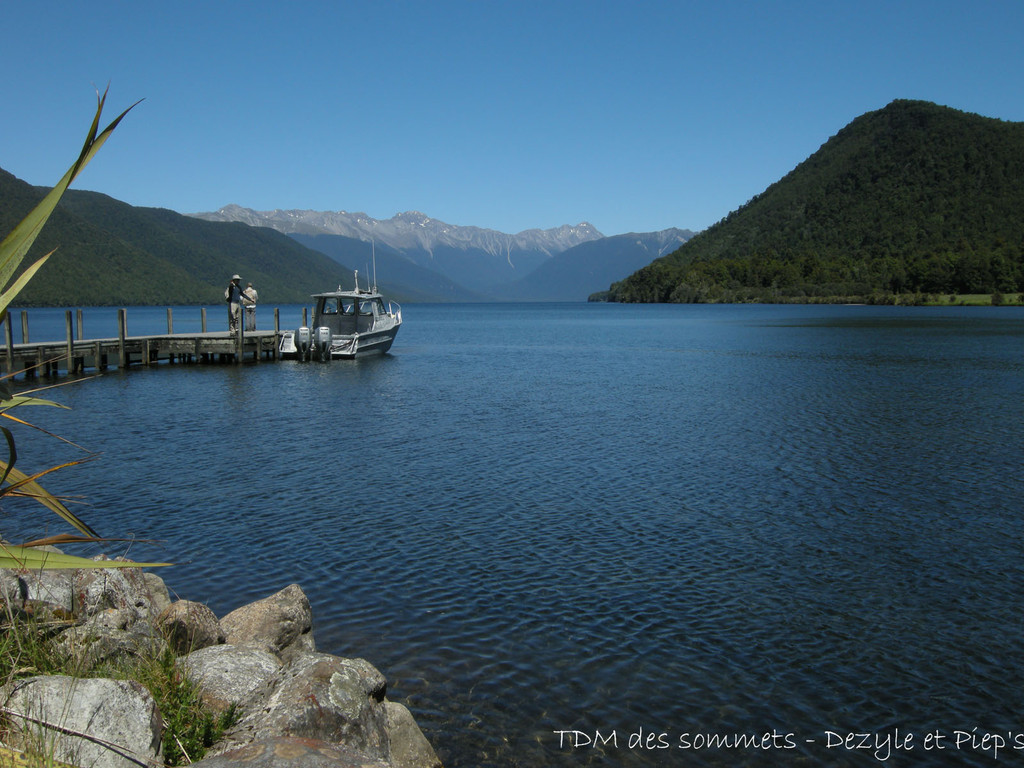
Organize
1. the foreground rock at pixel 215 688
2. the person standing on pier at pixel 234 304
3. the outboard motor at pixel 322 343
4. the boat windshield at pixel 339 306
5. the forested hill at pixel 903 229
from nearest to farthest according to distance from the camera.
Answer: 1. the foreground rock at pixel 215 688
2. the outboard motor at pixel 322 343
3. the person standing on pier at pixel 234 304
4. the boat windshield at pixel 339 306
5. the forested hill at pixel 903 229

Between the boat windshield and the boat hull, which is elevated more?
the boat windshield

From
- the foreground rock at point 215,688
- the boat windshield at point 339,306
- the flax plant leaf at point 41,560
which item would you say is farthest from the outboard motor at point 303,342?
the flax plant leaf at point 41,560

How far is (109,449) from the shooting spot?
58.7ft

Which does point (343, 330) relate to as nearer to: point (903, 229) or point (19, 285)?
point (19, 285)

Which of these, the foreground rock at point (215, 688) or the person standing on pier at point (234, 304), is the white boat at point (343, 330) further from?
the foreground rock at point (215, 688)

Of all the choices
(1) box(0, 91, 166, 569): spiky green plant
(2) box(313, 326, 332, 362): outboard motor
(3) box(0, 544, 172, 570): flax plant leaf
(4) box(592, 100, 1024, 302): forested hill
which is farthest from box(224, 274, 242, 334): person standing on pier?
(4) box(592, 100, 1024, 302): forested hill

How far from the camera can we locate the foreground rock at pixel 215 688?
3967mm

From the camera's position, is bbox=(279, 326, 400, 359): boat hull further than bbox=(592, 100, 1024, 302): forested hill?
No

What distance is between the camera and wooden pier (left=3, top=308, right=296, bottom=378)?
3306 centimetres

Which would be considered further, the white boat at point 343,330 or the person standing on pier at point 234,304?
the white boat at point 343,330

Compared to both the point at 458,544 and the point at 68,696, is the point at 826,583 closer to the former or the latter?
the point at 458,544

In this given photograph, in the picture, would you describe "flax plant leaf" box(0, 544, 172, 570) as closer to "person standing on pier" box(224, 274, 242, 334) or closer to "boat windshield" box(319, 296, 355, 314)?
"person standing on pier" box(224, 274, 242, 334)

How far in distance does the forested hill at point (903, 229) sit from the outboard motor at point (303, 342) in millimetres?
122532

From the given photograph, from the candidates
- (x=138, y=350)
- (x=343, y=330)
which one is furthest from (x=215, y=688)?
(x=343, y=330)
